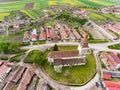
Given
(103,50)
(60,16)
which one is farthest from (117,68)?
(60,16)

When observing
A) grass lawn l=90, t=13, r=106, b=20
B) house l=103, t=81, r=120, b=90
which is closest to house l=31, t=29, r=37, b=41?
house l=103, t=81, r=120, b=90

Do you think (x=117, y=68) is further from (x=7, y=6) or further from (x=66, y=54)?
(x=7, y=6)

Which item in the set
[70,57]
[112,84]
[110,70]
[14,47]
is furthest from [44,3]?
[112,84]

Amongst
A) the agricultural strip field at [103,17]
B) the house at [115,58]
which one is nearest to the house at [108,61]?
the house at [115,58]

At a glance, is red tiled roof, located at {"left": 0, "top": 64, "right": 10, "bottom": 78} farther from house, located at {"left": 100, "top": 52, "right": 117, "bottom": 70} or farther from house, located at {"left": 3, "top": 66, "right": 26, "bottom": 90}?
house, located at {"left": 100, "top": 52, "right": 117, "bottom": 70}

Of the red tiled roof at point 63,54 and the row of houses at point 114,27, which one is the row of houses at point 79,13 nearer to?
the row of houses at point 114,27
